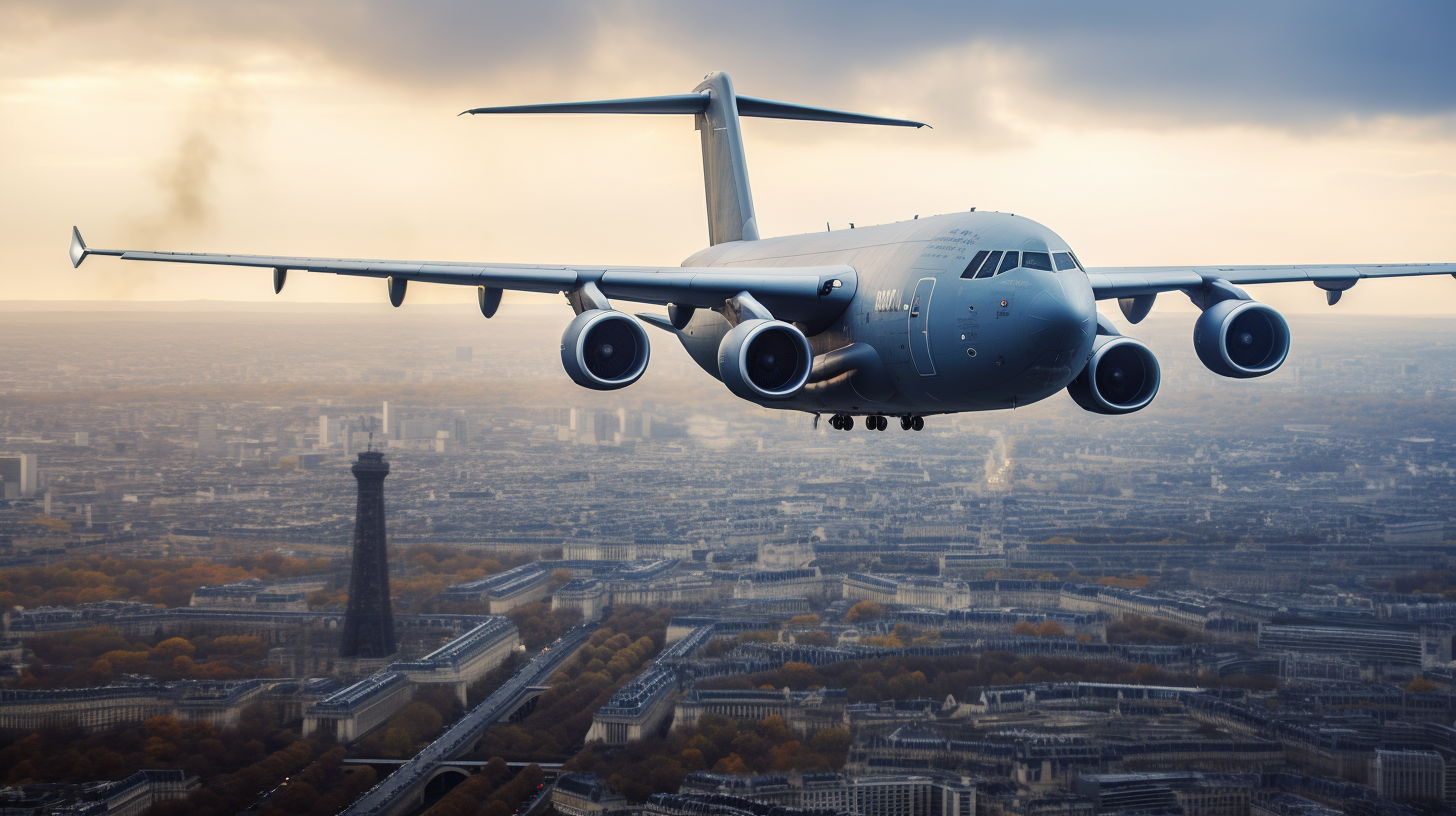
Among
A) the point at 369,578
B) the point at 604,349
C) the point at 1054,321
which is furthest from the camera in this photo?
the point at 369,578

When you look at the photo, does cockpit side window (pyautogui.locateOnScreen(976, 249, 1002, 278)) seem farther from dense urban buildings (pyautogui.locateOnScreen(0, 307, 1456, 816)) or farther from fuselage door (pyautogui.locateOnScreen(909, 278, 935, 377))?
dense urban buildings (pyautogui.locateOnScreen(0, 307, 1456, 816))

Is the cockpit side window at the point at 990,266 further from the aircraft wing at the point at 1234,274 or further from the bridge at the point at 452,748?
the bridge at the point at 452,748

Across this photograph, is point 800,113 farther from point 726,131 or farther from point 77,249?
point 77,249

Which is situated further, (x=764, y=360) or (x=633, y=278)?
(x=633, y=278)

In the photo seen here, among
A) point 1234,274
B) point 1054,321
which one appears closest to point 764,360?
point 1054,321

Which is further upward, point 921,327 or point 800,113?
point 800,113
